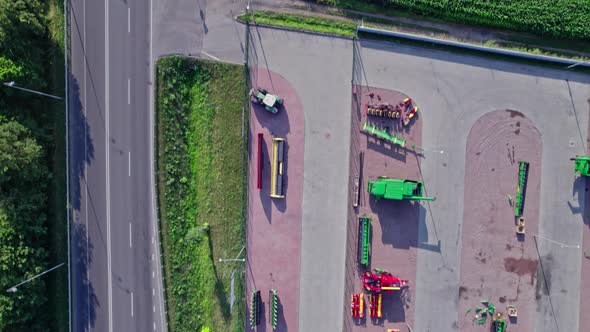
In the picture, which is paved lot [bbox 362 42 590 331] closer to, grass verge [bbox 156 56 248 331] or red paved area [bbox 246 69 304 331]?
red paved area [bbox 246 69 304 331]

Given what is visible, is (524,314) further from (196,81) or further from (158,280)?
(196,81)

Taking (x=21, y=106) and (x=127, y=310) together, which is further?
(x=127, y=310)

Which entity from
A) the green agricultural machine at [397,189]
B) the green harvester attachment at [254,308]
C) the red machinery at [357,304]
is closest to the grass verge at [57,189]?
the green harvester attachment at [254,308]

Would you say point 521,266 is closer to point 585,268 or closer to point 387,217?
point 585,268

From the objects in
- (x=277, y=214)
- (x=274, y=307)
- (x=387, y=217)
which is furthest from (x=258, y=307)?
(x=387, y=217)

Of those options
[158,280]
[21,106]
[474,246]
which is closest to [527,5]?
[474,246]

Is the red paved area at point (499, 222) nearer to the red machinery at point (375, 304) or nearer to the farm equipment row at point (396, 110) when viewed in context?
the farm equipment row at point (396, 110)
